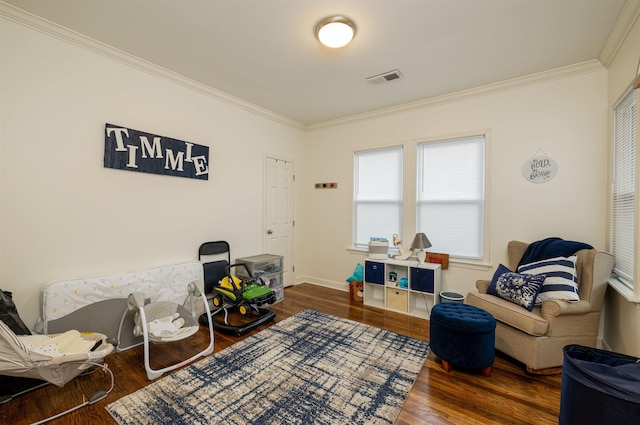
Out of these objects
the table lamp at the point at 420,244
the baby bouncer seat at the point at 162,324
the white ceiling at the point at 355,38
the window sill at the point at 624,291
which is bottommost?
the baby bouncer seat at the point at 162,324

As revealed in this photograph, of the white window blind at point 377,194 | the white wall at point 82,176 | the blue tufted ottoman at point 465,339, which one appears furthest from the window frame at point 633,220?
the white wall at point 82,176

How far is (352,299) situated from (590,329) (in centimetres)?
259

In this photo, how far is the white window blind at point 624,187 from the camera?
220cm

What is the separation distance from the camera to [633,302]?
1.94 meters

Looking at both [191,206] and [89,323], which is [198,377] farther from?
[191,206]

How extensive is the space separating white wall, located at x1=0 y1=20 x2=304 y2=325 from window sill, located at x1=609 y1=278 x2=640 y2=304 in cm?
404

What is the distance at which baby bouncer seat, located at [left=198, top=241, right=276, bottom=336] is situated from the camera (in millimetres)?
3076

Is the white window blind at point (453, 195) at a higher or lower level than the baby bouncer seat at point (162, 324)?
higher

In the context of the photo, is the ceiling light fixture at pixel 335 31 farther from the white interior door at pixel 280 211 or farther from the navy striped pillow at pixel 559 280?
the navy striped pillow at pixel 559 280

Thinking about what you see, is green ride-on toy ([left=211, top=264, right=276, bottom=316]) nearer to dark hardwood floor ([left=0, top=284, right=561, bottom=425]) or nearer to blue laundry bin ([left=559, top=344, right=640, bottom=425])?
dark hardwood floor ([left=0, top=284, right=561, bottom=425])

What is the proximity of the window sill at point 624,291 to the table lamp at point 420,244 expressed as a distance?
65.4 inches

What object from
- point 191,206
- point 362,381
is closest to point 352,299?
point 362,381

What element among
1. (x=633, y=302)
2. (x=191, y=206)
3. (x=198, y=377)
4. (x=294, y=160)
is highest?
(x=294, y=160)

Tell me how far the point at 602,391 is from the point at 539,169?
8.48 feet
